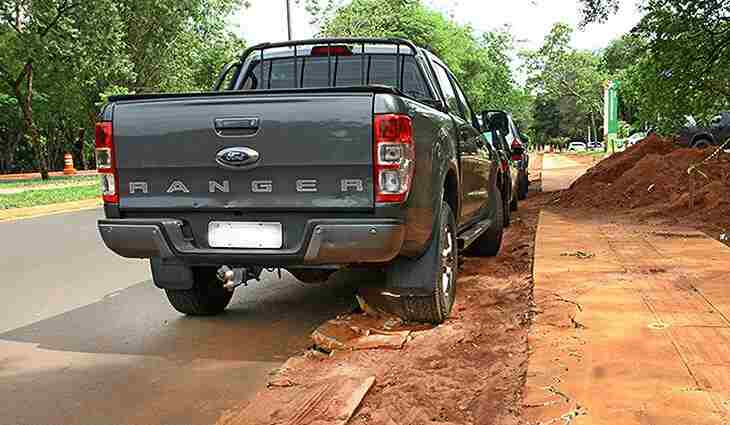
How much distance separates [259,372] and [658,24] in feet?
31.9

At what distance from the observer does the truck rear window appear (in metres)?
6.19

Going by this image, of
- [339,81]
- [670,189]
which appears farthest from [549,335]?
[670,189]

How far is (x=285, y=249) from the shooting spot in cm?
438

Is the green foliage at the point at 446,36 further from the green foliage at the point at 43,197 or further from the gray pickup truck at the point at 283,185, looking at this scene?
the gray pickup truck at the point at 283,185

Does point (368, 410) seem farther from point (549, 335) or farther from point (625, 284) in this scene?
point (625, 284)

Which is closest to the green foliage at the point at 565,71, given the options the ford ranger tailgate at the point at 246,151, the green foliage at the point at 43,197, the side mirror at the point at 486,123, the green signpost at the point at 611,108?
the green signpost at the point at 611,108

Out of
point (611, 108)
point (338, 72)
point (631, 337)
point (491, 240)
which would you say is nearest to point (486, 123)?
point (491, 240)

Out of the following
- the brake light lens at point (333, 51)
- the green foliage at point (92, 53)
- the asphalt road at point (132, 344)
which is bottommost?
the asphalt road at point (132, 344)

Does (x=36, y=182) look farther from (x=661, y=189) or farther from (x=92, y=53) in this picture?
(x=661, y=189)

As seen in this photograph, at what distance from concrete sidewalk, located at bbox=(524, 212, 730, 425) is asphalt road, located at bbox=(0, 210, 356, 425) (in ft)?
5.16

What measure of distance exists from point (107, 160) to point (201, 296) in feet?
4.47

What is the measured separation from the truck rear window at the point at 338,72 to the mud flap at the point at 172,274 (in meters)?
2.05

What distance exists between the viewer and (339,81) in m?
6.32

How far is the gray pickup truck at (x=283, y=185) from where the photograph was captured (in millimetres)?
4191
